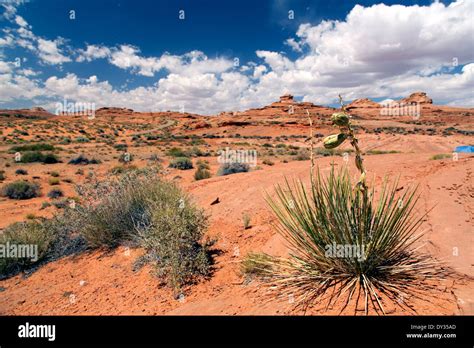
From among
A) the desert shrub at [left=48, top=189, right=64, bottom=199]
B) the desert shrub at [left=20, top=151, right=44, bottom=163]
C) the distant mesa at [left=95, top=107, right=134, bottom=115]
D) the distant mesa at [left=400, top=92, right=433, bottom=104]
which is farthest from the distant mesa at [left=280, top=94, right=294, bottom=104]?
the desert shrub at [left=48, top=189, right=64, bottom=199]

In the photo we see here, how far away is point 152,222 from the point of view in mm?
4992

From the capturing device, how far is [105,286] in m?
4.47

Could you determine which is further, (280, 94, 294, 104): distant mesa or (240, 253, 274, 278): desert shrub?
(280, 94, 294, 104): distant mesa

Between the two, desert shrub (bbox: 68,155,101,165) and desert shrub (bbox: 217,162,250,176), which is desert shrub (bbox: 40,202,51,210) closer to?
desert shrub (bbox: 217,162,250,176)

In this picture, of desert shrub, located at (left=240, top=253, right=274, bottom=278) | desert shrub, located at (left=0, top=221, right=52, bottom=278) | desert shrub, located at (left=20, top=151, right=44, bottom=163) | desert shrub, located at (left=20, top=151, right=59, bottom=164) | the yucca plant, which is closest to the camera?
the yucca plant

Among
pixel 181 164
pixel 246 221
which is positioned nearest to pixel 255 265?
pixel 246 221

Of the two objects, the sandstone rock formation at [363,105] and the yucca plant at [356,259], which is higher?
the sandstone rock formation at [363,105]

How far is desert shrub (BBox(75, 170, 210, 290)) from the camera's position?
4.17m

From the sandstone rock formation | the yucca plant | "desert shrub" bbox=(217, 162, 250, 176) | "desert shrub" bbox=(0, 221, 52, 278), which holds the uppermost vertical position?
the sandstone rock formation

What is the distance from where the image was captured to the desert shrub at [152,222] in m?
4.17

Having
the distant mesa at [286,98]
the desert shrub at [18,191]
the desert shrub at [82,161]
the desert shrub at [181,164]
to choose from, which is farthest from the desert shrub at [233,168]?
the distant mesa at [286,98]

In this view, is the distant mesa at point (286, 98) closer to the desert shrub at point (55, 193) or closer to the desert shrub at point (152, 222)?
the desert shrub at point (55, 193)
